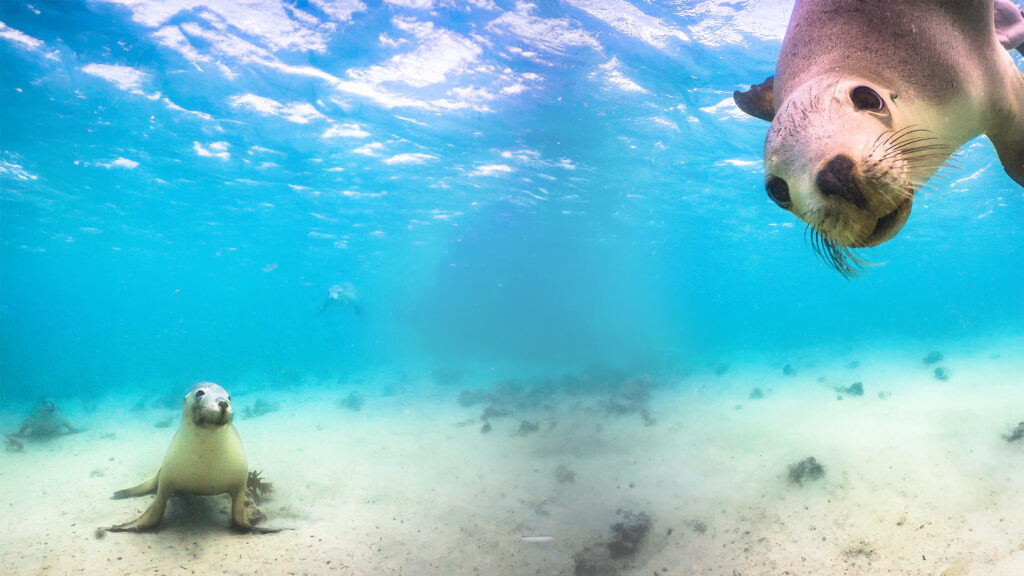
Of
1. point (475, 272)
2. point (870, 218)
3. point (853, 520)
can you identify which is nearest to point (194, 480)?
point (870, 218)

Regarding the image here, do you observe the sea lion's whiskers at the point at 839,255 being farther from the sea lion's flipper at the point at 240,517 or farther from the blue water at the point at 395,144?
the sea lion's flipper at the point at 240,517

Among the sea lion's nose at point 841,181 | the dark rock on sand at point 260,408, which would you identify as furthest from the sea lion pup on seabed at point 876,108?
the dark rock on sand at point 260,408

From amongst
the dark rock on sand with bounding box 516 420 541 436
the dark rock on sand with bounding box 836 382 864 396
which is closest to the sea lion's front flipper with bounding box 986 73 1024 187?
the dark rock on sand with bounding box 516 420 541 436

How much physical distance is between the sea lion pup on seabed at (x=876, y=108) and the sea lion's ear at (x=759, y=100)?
Answer: 0.49 m

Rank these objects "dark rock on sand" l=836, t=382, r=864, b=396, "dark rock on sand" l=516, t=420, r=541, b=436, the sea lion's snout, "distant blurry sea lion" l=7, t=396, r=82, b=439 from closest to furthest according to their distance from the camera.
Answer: the sea lion's snout → "distant blurry sea lion" l=7, t=396, r=82, b=439 → "dark rock on sand" l=516, t=420, r=541, b=436 → "dark rock on sand" l=836, t=382, r=864, b=396

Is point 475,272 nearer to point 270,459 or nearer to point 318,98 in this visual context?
point 318,98

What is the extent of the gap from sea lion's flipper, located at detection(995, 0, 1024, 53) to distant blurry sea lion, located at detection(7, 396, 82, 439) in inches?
607

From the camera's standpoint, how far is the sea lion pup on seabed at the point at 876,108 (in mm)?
1132

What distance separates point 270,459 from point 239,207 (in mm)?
18338

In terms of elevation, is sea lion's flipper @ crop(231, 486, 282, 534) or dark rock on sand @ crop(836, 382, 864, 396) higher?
dark rock on sand @ crop(836, 382, 864, 396)

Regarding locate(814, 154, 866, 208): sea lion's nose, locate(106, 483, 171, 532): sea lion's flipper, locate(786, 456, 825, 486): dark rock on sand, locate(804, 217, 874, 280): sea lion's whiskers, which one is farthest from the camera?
locate(786, 456, 825, 486): dark rock on sand

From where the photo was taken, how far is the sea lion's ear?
2416mm

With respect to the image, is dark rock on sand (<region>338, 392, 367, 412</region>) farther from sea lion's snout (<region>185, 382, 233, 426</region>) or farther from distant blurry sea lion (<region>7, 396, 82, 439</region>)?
sea lion's snout (<region>185, 382, 233, 426</region>)

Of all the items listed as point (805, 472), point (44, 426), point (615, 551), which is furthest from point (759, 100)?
point (44, 426)
